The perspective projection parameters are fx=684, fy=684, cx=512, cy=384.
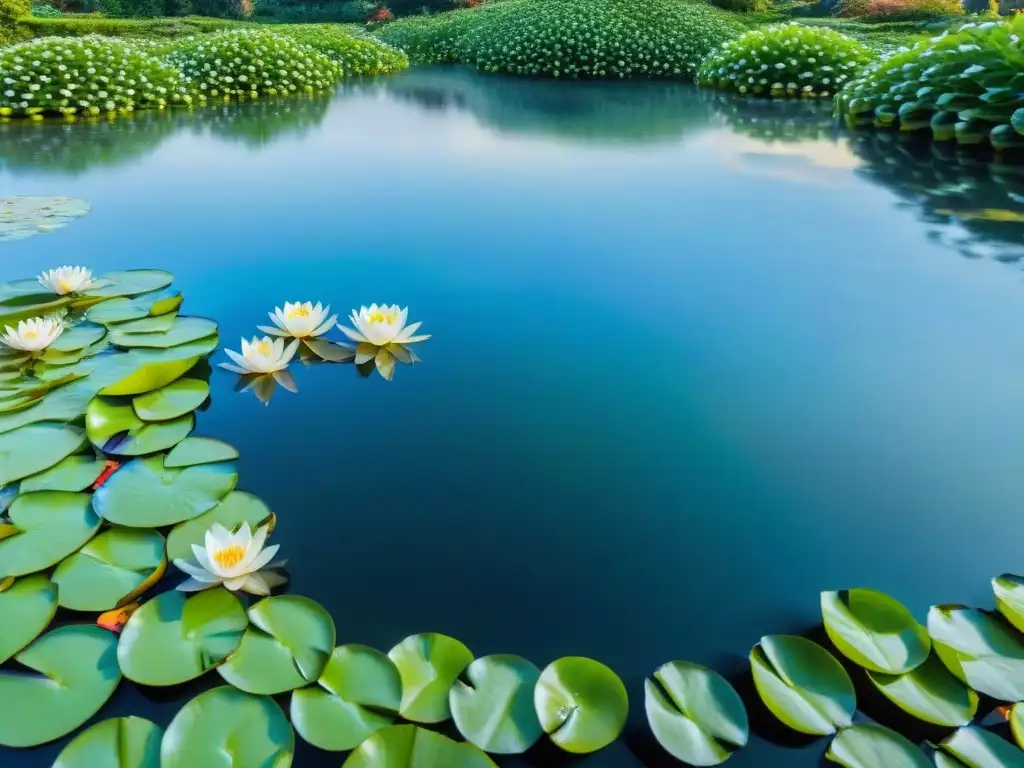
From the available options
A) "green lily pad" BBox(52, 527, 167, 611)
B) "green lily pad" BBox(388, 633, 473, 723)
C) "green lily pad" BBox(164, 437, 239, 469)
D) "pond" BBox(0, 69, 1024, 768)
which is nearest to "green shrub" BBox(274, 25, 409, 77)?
"pond" BBox(0, 69, 1024, 768)

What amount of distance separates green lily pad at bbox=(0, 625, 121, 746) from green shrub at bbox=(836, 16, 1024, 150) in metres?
4.63

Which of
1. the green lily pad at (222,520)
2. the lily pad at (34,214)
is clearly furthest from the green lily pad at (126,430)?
the lily pad at (34,214)

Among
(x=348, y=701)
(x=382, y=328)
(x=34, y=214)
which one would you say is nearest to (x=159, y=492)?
(x=348, y=701)

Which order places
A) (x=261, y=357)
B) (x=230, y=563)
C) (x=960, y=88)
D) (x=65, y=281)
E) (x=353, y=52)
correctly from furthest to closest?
(x=353, y=52), (x=960, y=88), (x=65, y=281), (x=261, y=357), (x=230, y=563)

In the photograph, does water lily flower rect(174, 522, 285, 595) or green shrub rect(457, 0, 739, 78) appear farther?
green shrub rect(457, 0, 739, 78)

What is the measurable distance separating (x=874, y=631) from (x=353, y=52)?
9681 mm

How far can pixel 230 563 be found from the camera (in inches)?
41.8

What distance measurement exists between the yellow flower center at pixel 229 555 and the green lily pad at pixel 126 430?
0.45 m

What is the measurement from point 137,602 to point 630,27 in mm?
9235

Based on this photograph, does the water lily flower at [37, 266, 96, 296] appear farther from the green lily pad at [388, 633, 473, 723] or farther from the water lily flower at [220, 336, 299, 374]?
the green lily pad at [388, 633, 473, 723]

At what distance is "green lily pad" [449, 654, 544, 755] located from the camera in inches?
34.6

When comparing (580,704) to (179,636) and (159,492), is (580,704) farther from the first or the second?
(159,492)

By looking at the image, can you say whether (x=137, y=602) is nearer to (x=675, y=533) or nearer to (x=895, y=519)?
(x=675, y=533)

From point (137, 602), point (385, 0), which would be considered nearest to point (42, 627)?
point (137, 602)
